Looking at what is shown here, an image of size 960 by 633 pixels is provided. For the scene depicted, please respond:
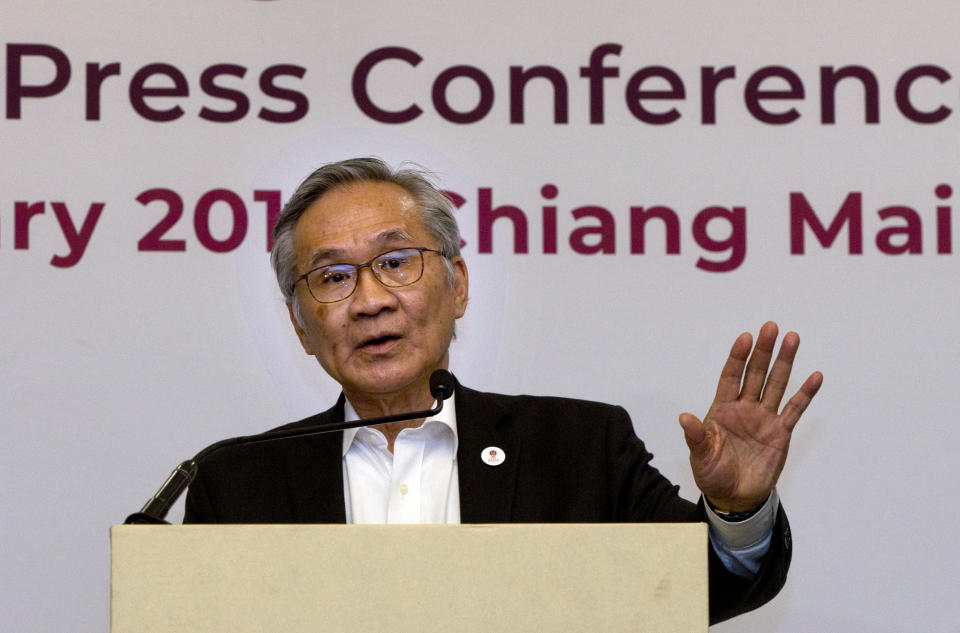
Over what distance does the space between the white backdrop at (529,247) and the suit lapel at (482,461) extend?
56cm

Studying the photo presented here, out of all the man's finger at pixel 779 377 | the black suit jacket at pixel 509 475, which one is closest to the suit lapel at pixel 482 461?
the black suit jacket at pixel 509 475

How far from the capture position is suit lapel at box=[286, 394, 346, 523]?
213 centimetres

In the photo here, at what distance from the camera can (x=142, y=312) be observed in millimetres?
2826

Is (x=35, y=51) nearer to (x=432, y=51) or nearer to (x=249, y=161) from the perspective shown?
(x=249, y=161)

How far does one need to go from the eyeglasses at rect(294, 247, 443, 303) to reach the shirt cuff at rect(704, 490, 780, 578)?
0.72 meters

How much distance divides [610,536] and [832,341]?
5.43 feet

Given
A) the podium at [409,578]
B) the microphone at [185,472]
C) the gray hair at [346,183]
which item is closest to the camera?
the podium at [409,578]

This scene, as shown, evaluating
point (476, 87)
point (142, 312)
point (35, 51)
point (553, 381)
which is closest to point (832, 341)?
point (553, 381)

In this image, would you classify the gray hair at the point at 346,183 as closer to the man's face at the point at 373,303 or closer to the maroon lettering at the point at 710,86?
the man's face at the point at 373,303

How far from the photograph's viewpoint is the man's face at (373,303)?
2.20 meters

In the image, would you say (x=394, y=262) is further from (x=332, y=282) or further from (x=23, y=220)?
(x=23, y=220)

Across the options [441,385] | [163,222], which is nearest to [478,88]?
[163,222]

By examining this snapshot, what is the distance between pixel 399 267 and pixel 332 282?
0.13m

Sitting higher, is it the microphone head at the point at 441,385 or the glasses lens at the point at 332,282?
the glasses lens at the point at 332,282
